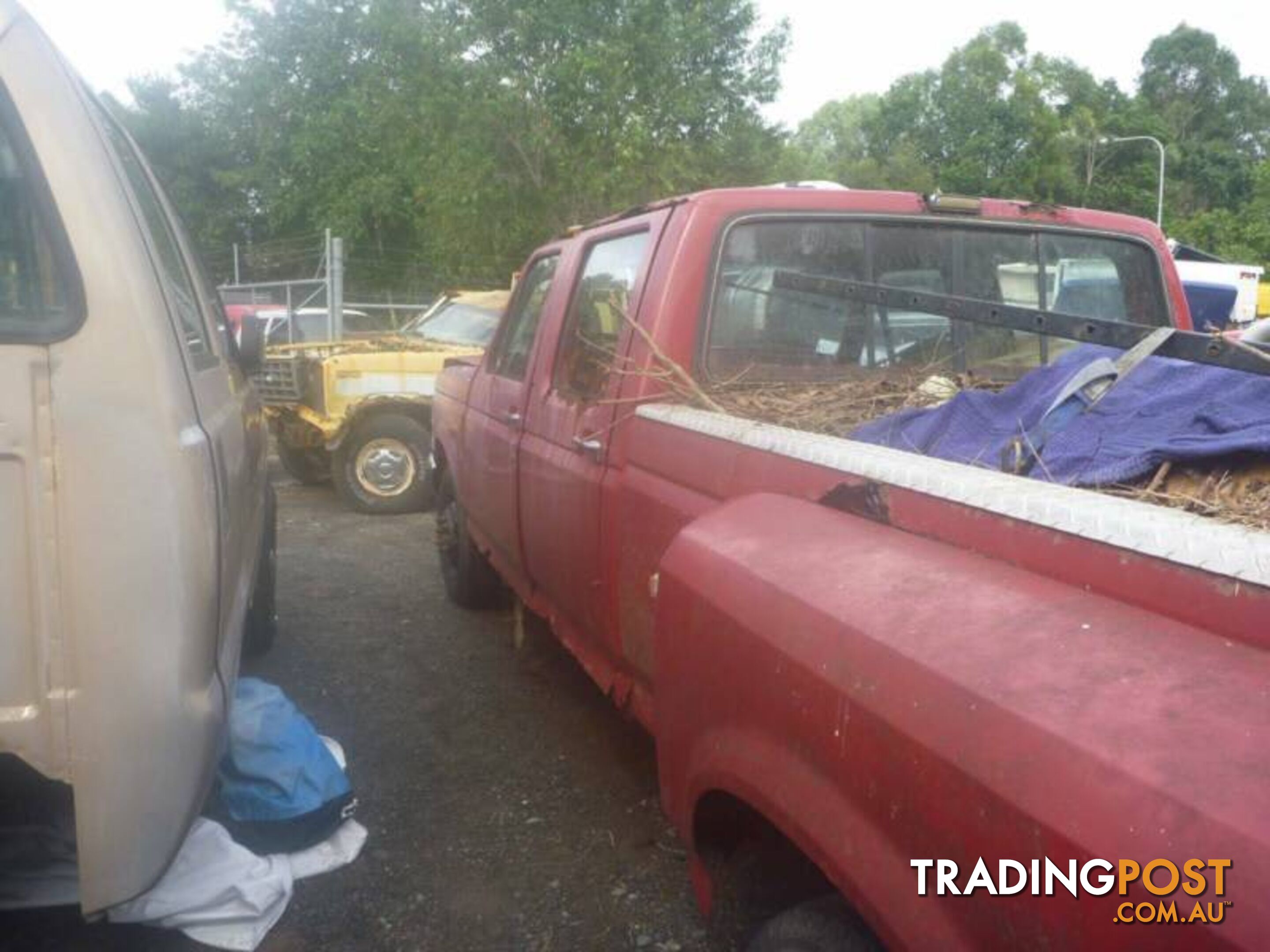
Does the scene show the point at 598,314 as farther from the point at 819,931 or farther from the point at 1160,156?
the point at 1160,156

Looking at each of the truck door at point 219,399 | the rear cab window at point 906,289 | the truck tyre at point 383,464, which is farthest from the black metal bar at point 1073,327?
the truck tyre at point 383,464

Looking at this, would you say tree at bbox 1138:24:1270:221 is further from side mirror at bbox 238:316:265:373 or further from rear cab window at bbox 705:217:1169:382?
side mirror at bbox 238:316:265:373

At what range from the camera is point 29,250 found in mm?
2072

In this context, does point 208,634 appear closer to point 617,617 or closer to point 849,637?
point 617,617

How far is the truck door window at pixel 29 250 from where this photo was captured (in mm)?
2008

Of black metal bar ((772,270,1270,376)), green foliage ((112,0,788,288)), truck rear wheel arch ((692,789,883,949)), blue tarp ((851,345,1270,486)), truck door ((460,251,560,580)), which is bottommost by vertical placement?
truck rear wheel arch ((692,789,883,949))

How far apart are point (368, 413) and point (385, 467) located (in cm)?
44

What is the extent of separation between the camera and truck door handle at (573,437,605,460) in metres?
3.12

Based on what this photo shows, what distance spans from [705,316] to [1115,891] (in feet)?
7.11

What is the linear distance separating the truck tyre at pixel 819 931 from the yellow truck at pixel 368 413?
22.6 feet

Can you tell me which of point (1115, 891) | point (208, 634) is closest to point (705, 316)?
point (208, 634)

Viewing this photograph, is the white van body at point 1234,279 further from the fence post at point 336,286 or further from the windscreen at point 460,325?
the fence post at point 336,286

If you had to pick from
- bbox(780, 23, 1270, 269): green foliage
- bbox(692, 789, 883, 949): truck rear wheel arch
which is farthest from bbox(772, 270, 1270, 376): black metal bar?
bbox(780, 23, 1270, 269): green foliage

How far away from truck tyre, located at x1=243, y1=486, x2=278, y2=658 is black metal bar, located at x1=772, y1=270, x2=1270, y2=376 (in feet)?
9.52
